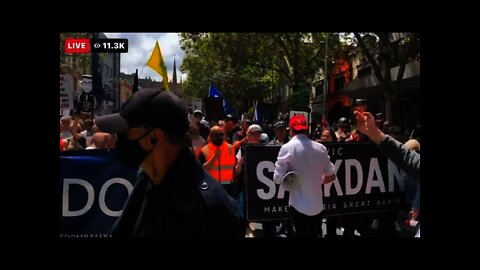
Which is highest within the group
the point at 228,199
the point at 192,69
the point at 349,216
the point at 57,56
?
the point at 192,69

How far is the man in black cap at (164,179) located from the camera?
2219 mm

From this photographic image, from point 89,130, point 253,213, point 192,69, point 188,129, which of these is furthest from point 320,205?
point 192,69

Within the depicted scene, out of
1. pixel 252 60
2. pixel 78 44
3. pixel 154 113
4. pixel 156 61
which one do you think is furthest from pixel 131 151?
pixel 252 60

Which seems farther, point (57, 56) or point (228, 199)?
point (57, 56)

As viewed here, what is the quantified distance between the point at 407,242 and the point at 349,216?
4106 millimetres

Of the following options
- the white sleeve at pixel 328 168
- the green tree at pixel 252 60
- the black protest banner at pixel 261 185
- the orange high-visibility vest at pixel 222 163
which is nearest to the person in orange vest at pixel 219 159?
the orange high-visibility vest at pixel 222 163

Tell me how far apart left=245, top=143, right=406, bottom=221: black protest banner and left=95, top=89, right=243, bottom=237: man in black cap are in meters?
3.90

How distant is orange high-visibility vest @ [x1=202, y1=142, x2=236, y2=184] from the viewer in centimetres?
652

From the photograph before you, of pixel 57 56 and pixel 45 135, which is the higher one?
pixel 57 56

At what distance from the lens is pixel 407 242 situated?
2.72 metres

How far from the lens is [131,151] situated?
8.18 feet

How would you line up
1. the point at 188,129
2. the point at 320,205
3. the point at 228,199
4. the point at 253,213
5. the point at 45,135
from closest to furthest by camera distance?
the point at 228,199 < the point at 188,129 < the point at 45,135 < the point at 320,205 < the point at 253,213

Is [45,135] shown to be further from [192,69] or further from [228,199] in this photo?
[192,69]

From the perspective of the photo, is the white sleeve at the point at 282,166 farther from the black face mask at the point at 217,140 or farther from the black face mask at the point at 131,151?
the black face mask at the point at 131,151
